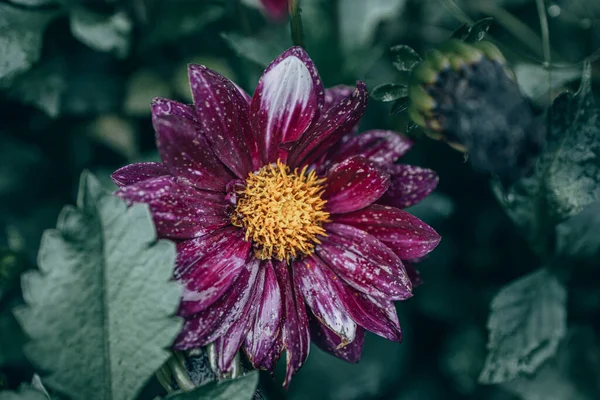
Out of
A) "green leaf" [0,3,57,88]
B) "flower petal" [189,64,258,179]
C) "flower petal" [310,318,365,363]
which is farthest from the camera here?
"green leaf" [0,3,57,88]

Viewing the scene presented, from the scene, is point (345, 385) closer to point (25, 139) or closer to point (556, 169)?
point (556, 169)

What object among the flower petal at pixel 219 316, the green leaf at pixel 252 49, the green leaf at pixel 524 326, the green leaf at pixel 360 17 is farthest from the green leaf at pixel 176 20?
the green leaf at pixel 524 326

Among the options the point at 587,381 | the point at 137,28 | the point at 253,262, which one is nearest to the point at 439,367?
the point at 587,381

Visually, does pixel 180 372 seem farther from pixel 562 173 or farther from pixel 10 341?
pixel 562 173

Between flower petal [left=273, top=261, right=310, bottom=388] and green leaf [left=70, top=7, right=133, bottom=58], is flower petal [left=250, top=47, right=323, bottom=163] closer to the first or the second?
flower petal [left=273, top=261, right=310, bottom=388]

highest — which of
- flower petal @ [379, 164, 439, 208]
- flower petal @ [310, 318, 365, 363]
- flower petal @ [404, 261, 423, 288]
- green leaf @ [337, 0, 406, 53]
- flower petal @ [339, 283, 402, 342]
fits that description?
green leaf @ [337, 0, 406, 53]

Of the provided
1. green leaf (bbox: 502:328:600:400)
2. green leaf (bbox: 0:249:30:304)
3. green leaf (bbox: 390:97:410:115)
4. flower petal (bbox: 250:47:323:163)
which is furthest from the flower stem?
green leaf (bbox: 502:328:600:400)

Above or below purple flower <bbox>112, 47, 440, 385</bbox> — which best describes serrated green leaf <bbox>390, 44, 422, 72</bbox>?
above

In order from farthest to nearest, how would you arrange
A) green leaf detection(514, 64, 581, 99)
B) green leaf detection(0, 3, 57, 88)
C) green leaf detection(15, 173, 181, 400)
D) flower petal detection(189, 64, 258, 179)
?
green leaf detection(514, 64, 581, 99) < green leaf detection(0, 3, 57, 88) < flower petal detection(189, 64, 258, 179) < green leaf detection(15, 173, 181, 400)
